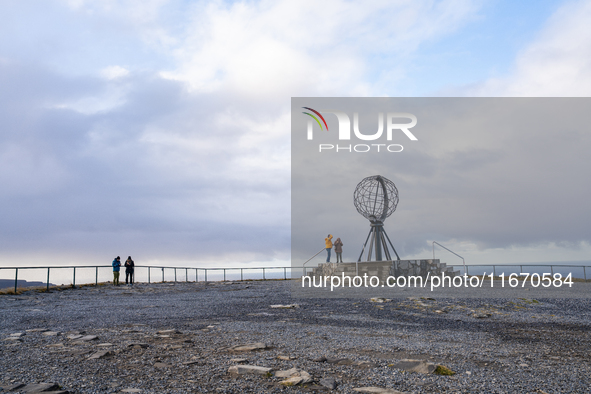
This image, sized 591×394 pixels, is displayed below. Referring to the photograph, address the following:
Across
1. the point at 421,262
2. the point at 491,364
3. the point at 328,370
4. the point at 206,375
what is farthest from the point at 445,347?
the point at 421,262

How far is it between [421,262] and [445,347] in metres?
15.5

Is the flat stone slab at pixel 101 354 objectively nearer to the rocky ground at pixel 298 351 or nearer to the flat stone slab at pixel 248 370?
the rocky ground at pixel 298 351

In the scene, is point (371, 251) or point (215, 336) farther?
point (371, 251)

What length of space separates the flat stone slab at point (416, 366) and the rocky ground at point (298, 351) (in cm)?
1

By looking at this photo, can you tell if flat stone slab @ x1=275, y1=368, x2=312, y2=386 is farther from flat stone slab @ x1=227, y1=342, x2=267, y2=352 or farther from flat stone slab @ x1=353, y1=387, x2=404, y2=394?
flat stone slab @ x1=227, y1=342, x2=267, y2=352

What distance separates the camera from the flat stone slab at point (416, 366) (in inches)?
164

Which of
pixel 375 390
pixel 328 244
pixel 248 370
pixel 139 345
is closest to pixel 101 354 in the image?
pixel 139 345

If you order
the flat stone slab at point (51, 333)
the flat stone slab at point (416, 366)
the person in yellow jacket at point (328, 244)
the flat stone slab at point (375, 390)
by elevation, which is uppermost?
the person in yellow jacket at point (328, 244)

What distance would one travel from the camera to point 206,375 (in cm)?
399

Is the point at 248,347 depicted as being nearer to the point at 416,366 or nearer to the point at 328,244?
the point at 416,366

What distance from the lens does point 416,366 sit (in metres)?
4.27

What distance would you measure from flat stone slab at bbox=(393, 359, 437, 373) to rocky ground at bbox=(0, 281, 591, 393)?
0.4 inches

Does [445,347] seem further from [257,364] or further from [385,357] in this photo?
[257,364]

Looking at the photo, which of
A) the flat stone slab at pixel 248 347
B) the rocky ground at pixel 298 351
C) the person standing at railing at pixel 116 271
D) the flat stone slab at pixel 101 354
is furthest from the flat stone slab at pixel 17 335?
the person standing at railing at pixel 116 271
